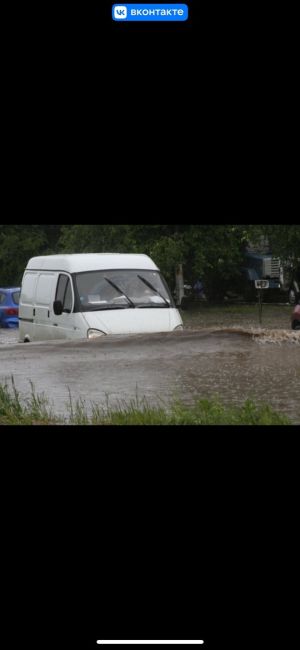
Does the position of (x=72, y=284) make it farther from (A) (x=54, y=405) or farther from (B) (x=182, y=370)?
(A) (x=54, y=405)

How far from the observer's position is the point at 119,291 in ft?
41.6

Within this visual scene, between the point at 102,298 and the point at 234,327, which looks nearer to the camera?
the point at 102,298

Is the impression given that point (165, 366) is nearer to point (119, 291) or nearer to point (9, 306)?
point (119, 291)

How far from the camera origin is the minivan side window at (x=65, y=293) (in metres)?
13.1

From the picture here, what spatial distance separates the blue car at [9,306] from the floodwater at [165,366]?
145 centimetres

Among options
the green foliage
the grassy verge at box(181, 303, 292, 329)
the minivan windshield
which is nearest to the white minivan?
the minivan windshield

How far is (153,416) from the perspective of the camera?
6.71 metres

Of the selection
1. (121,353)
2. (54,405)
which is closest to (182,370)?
(121,353)

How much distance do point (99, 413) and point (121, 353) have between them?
5.94 metres
